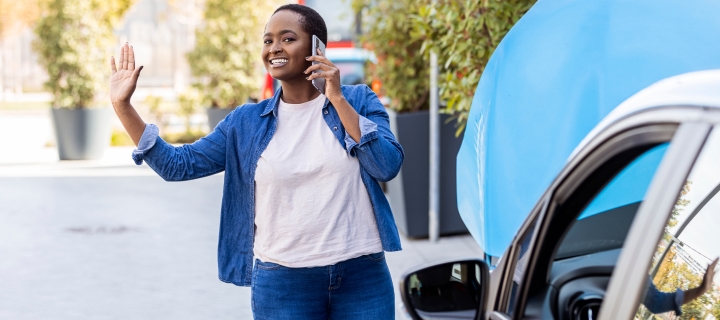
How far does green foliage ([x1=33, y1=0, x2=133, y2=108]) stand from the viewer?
1324 centimetres

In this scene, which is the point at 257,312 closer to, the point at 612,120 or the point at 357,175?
the point at 357,175

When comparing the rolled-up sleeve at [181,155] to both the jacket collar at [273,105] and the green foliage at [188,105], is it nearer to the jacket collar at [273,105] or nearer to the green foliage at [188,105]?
the jacket collar at [273,105]

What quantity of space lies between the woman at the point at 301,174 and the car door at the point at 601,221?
0.81 meters

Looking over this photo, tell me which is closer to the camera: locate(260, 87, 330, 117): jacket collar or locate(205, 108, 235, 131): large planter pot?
locate(260, 87, 330, 117): jacket collar

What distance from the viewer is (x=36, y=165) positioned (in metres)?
13.0

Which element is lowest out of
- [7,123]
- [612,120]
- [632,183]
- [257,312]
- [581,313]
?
[7,123]

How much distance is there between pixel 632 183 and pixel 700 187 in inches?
16.5

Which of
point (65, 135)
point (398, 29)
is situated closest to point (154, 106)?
point (65, 135)

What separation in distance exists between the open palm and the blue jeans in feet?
2.15

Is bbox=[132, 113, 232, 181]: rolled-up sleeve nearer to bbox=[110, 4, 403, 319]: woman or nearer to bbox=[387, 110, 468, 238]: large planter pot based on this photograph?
→ bbox=[110, 4, 403, 319]: woman

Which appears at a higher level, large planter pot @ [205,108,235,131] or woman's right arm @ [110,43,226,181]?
woman's right arm @ [110,43,226,181]

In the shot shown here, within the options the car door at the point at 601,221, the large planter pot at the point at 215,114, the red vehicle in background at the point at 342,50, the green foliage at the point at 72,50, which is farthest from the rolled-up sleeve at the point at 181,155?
the large planter pot at the point at 215,114

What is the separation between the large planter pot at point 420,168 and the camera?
7.50m

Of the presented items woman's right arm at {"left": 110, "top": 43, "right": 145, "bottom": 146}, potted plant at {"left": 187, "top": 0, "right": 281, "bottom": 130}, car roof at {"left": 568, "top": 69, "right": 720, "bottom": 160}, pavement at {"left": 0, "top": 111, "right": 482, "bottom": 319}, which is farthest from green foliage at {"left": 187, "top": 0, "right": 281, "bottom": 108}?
car roof at {"left": 568, "top": 69, "right": 720, "bottom": 160}
